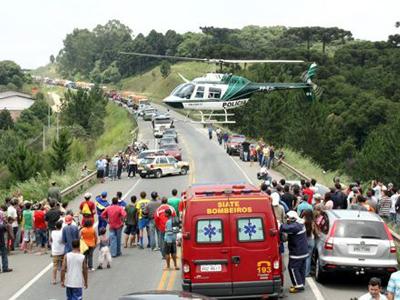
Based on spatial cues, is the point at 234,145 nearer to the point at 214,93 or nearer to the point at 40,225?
the point at 214,93

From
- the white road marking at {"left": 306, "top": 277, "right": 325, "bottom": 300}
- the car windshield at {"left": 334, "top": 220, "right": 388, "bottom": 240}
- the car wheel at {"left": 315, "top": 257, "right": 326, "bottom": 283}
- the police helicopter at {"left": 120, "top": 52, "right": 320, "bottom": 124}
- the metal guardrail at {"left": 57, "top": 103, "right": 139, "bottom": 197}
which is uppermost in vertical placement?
the police helicopter at {"left": 120, "top": 52, "right": 320, "bottom": 124}

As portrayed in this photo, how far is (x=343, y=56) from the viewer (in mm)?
123875

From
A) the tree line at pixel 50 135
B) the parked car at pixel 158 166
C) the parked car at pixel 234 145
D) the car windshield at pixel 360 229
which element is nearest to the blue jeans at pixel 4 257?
the car windshield at pixel 360 229

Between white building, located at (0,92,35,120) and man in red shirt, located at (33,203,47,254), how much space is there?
167 m

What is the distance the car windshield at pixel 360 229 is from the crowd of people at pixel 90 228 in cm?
409

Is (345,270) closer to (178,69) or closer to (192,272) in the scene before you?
(192,272)

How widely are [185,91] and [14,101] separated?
147861 millimetres

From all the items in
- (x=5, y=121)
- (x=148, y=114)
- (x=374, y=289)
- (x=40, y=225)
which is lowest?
(x=5, y=121)

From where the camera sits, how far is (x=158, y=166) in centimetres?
4166

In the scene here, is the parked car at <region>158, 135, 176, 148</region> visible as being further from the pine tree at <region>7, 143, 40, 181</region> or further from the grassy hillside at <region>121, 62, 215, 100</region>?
the grassy hillside at <region>121, 62, 215, 100</region>

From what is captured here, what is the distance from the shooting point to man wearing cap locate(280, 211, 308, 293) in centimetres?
1416

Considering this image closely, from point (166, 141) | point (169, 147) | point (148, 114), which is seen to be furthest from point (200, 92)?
point (148, 114)

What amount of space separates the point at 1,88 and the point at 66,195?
17455cm

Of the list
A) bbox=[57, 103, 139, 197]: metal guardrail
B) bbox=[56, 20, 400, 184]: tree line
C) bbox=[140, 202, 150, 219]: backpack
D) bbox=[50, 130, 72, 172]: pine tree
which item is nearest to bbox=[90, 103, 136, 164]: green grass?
bbox=[56, 20, 400, 184]: tree line
